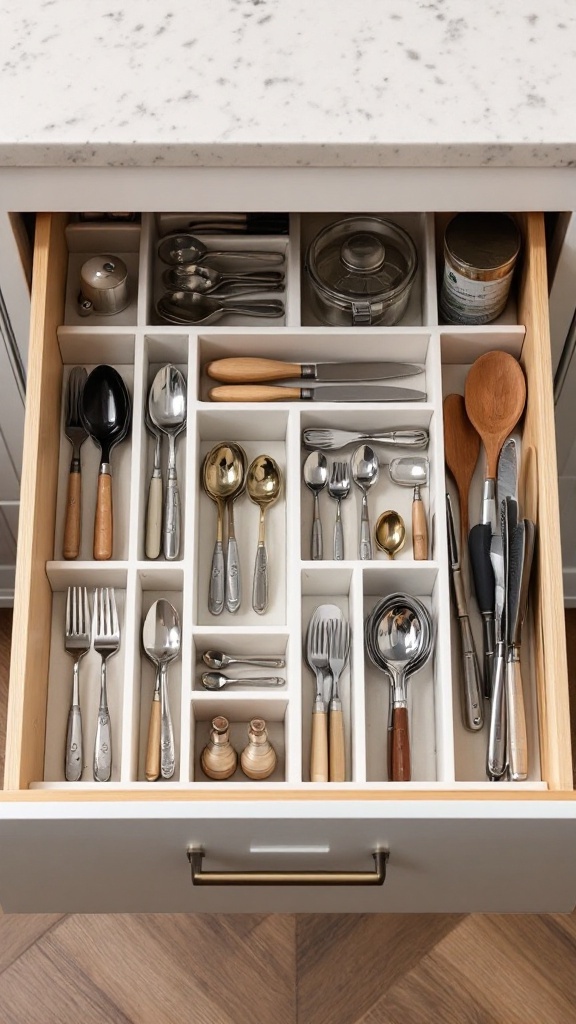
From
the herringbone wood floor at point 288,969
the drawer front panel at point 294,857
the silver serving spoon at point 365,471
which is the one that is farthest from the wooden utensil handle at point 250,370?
the herringbone wood floor at point 288,969

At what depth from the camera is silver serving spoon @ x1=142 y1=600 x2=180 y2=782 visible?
37.4 inches

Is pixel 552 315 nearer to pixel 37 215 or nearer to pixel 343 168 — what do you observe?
pixel 343 168

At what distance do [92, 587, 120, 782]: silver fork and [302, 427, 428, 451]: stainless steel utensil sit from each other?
255mm

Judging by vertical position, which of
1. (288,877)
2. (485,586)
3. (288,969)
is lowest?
(288,969)

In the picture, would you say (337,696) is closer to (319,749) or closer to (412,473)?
(319,749)

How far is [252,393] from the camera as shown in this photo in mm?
1027

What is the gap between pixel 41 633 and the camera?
94 cm

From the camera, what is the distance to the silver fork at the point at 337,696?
0.95m

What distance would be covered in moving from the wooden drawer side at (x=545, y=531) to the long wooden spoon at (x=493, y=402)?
0.05 ft

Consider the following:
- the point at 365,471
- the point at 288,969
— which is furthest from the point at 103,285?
the point at 288,969

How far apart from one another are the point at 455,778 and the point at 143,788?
0.96 feet

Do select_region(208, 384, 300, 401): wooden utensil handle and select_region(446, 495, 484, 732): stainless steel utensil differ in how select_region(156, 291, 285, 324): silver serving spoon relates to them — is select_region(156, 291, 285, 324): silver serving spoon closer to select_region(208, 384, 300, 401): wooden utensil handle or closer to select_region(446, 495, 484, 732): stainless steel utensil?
select_region(208, 384, 300, 401): wooden utensil handle

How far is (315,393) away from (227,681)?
0.30m
